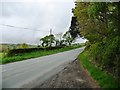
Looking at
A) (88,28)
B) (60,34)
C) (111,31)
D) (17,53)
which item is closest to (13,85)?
(111,31)

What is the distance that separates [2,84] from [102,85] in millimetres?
5913

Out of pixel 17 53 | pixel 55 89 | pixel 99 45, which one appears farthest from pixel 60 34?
pixel 55 89

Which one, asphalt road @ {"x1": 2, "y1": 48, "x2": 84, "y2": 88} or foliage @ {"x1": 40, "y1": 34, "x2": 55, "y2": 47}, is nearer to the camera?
asphalt road @ {"x1": 2, "y1": 48, "x2": 84, "y2": 88}

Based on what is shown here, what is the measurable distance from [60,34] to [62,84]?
107716mm

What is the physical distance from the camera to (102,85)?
13258 millimetres

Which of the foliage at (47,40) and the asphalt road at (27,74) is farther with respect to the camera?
the foliage at (47,40)

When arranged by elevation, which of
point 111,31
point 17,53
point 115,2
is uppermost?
point 115,2

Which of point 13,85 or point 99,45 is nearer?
point 13,85

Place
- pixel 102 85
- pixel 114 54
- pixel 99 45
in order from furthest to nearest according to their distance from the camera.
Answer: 1. pixel 99 45
2. pixel 114 54
3. pixel 102 85

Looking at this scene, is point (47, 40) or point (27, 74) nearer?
point (27, 74)

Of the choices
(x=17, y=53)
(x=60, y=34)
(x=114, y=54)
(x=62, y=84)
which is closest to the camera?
(x=62, y=84)

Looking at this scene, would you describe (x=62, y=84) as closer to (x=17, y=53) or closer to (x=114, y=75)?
(x=114, y=75)

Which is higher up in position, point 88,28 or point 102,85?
point 88,28

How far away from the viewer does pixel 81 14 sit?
2991 centimetres
